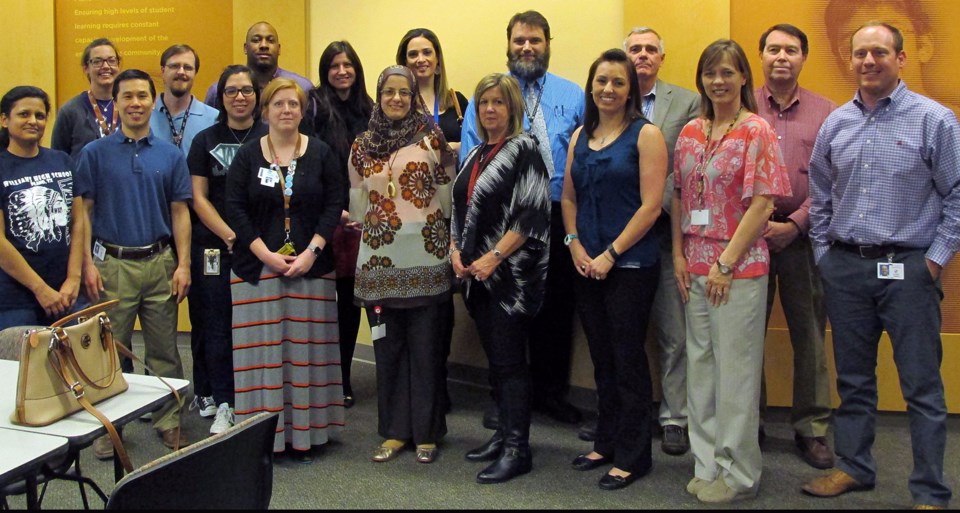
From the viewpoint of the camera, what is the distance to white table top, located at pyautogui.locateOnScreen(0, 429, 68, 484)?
1.74 metres

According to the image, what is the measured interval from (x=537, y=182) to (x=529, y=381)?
0.80m

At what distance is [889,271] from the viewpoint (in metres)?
2.92

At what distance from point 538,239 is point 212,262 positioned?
5.07 ft

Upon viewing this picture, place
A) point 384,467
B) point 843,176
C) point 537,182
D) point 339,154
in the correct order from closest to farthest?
point 843,176, point 537,182, point 384,467, point 339,154

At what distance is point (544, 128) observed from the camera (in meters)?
3.76

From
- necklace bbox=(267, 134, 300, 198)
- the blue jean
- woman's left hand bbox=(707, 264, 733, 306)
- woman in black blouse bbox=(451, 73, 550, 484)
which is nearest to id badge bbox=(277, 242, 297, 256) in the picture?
necklace bbox=(267, 134, 300, 198)

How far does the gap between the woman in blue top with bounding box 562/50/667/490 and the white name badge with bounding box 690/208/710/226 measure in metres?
0.14

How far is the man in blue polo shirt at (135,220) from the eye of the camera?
364 cm

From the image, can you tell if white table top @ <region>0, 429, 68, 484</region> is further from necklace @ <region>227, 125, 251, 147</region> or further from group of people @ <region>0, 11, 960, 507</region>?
necklace @ <region>227, 125, 251, 147</region>

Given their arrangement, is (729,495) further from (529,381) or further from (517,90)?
(517,90)

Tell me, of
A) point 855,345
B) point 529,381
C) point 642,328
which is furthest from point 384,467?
point 855,345

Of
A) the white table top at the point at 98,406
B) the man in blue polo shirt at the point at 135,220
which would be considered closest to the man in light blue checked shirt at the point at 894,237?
the white table top at the point at 98,406

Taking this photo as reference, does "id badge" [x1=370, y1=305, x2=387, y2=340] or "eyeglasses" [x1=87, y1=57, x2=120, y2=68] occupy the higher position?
"eyeglasses" [x1=87, y1=57, x2=120, y2=68]

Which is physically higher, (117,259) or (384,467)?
(117,259)
